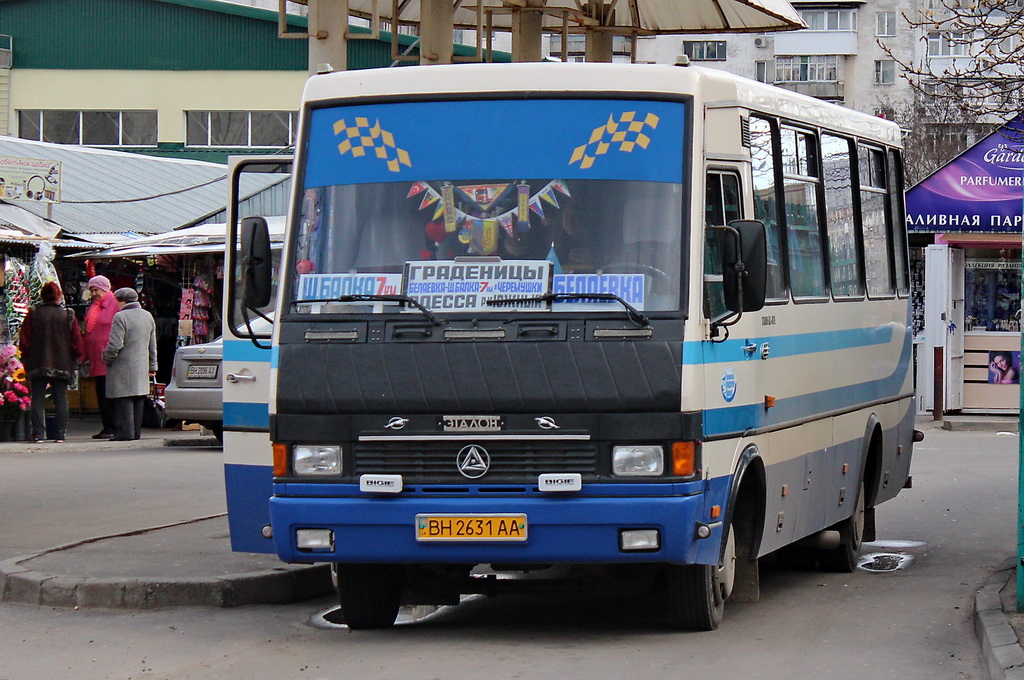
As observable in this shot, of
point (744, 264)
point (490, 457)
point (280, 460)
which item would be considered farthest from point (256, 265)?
point (744, 264)

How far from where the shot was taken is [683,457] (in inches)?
315

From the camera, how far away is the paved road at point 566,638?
26.2 ft

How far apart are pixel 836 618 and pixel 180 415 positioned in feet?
41.6

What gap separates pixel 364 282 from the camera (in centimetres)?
836

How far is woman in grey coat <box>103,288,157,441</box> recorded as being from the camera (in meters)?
22.5

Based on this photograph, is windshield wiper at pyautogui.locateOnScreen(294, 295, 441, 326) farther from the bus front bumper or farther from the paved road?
the paved road

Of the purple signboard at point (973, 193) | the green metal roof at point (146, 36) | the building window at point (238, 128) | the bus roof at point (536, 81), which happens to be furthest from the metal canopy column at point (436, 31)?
the building window at point (238, 128)

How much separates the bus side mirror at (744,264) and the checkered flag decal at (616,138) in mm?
611

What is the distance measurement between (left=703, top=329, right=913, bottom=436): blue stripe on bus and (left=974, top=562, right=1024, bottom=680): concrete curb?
56.1 inches

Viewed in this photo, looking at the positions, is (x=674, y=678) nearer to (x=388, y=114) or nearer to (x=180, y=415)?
(x=388, y=114)

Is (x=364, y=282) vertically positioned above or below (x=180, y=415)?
above

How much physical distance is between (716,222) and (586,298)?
35.3 inches

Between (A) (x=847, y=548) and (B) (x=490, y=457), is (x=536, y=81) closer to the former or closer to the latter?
(B) (x=490, y=457)

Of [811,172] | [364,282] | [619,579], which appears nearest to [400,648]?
[619,579]
